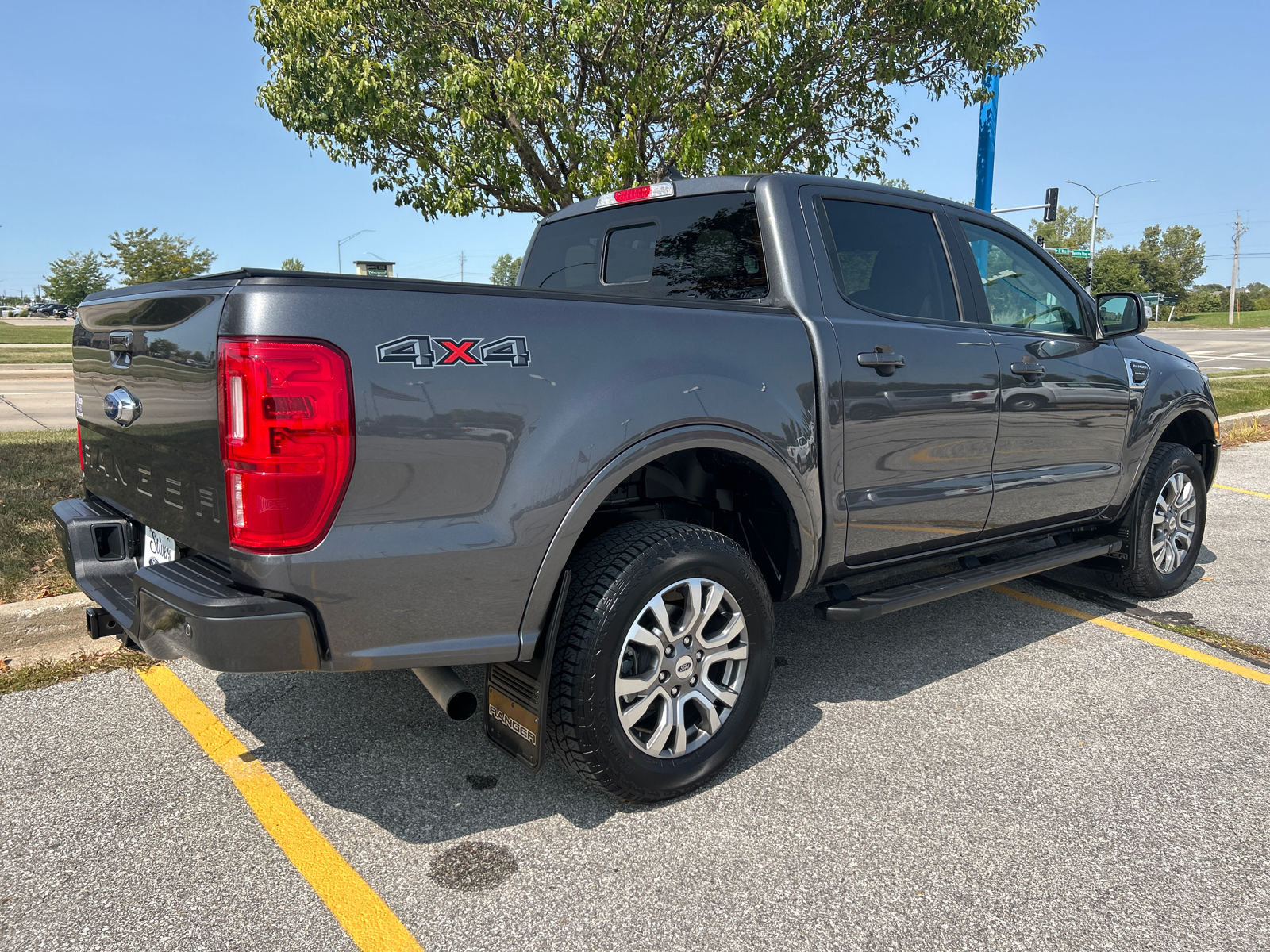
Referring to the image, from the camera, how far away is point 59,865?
2.50 m

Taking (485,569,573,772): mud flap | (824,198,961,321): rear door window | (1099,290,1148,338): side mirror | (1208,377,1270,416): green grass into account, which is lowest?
(485,569,573,772): mud flap

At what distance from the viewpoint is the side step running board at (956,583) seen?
3355mm

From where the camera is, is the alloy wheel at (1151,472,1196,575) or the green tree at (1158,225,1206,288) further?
the green tree at (1158,225,1206,288)

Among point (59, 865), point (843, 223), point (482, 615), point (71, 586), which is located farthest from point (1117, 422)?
point (71, 586)

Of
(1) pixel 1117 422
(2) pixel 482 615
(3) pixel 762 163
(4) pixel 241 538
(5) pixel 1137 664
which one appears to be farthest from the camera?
(3) pixel 762 163

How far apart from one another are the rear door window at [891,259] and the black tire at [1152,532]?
1775 millimetres

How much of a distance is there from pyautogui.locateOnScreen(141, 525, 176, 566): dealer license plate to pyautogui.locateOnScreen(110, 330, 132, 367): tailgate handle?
1.67 ft

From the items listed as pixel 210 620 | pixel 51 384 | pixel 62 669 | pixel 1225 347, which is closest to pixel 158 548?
pixel 210 620

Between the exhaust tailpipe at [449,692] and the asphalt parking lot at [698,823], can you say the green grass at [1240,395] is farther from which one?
the exhaust tailpipe at [449,692]

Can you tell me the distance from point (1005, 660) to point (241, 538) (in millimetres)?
3274

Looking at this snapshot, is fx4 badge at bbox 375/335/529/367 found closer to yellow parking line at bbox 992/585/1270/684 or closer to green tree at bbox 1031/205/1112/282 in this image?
yellow parking line at bbox 992/585/1270/684

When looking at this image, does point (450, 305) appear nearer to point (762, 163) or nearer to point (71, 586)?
point (71, 586)

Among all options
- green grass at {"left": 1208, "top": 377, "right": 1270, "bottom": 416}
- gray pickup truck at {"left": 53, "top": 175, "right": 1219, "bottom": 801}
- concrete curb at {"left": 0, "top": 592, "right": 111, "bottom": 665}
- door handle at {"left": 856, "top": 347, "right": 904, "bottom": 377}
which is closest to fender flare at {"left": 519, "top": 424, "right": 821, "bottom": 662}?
gray pickup truck at {"left": 53, "top": 175, "right": 1219, "bottom": 801}

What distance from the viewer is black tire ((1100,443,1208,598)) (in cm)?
476
